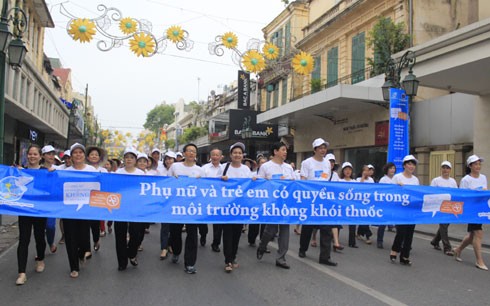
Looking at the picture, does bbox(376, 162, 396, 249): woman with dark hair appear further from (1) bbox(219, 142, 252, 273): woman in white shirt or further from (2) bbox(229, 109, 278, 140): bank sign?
(2) bbox(229, 109, 278, 140): bank sign

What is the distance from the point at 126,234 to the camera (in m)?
5.84

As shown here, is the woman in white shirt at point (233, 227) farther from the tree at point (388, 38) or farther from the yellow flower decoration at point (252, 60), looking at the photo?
the tree at point (388, 38)

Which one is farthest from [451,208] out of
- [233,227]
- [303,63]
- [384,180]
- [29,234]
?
[303,63]

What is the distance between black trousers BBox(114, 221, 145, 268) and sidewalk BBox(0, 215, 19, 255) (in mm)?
2776

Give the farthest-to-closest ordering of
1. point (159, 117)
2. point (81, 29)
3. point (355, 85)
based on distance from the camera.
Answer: point (159, 117) < point (355, 85) < point (81, 29)

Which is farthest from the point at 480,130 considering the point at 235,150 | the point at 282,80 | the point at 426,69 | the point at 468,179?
the point at 282,80

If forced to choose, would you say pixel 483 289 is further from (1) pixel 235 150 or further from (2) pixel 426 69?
(2) pixel 426 69

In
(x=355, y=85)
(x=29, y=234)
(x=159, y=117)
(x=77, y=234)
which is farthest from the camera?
(x=159, y=117)

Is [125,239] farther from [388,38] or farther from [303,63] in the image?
[388,38]

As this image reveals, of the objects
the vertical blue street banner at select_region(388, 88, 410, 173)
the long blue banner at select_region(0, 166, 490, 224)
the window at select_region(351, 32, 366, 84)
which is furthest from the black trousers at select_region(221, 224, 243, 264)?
the window at select_region(351, 32, 366, 84)

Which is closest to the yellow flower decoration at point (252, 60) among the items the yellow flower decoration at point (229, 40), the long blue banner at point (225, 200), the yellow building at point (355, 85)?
the yellow flower decoration at point (229, 40)

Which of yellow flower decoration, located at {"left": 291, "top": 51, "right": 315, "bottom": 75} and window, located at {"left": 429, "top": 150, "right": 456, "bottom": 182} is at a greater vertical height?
yellow flower decoration, located at {"left": 291, "top": 51, "right": 315, "bottom": 75}

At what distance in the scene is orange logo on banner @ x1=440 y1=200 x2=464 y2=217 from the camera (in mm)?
7039

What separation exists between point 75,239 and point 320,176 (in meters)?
3.83
